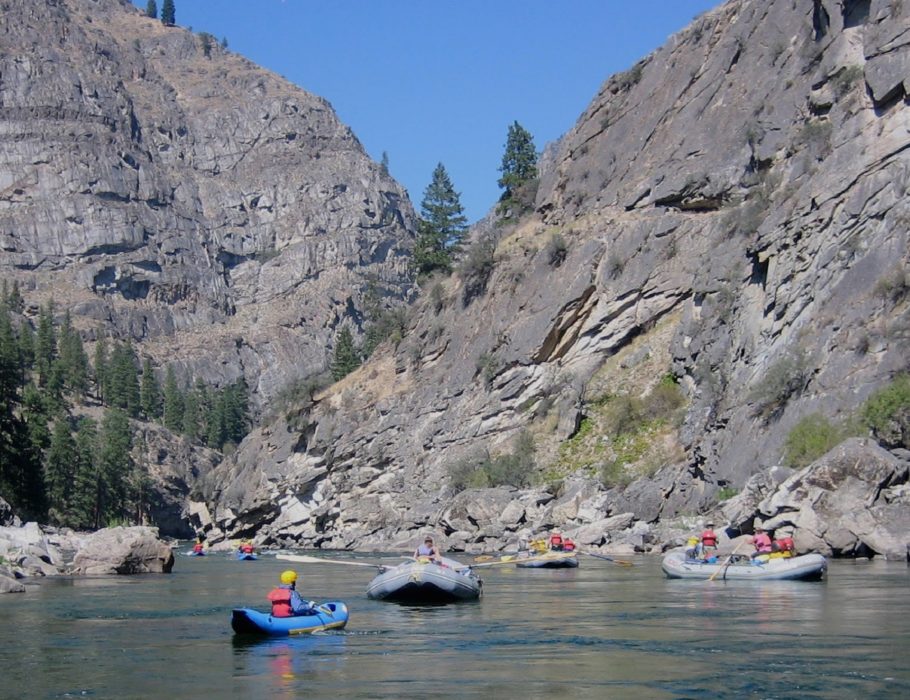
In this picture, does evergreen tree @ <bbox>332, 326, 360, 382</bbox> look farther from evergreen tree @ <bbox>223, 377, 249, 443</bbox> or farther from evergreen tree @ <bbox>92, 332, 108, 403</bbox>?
evergreen tree @ <bbox>92, 332, 108, 403</bbox>

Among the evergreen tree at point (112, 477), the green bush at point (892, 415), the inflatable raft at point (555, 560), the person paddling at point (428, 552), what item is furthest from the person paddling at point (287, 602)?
the evergreen tree at point (112, 477)

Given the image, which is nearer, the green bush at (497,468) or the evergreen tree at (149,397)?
the green bush at (497,468)

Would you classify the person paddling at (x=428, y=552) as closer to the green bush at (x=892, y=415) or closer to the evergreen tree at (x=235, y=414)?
the green bush at (x=892, y=415)

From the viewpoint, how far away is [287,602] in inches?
778

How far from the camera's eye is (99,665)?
16.5m

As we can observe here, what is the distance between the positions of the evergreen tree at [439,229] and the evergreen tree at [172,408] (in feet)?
187

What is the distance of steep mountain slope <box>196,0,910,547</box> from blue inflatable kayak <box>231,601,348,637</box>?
2315cm

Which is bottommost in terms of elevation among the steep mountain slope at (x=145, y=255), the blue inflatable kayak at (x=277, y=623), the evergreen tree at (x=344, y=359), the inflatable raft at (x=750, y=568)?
the blue inflatable kayak at (x=277, y=623)

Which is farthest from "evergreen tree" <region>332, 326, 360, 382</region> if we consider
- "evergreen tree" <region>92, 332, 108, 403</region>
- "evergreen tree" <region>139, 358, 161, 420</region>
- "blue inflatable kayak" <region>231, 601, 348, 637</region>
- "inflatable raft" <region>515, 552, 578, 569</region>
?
"blue inflatable kayak" <region>231, 601, 348, 637</region>

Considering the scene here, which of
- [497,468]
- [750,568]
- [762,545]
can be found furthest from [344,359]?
[750,568]

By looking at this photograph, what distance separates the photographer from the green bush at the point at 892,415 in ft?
113

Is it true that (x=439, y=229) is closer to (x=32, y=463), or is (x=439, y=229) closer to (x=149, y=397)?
(x=32, y=463)

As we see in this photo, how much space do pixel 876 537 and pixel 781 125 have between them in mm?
27053

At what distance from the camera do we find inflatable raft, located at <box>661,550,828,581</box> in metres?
27.1
